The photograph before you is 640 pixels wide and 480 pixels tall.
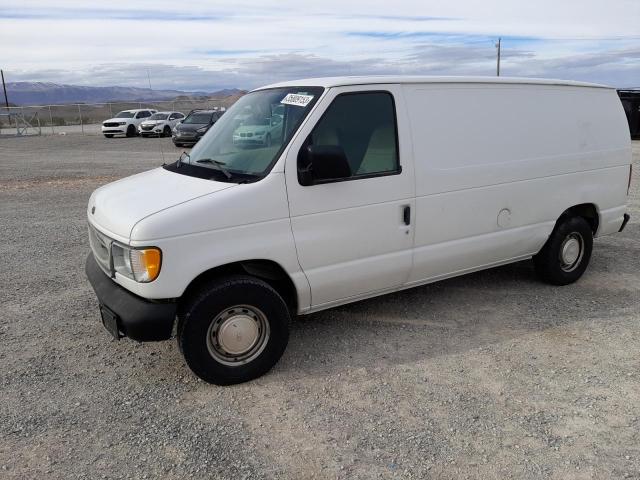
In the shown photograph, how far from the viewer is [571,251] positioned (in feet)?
18.5

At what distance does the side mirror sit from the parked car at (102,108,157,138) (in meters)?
29.3

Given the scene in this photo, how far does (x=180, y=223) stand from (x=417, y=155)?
6.29 feet

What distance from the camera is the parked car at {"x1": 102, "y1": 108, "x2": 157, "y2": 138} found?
30.5 metres

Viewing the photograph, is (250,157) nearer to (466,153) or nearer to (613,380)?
(466,153)

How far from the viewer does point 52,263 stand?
6555 mm

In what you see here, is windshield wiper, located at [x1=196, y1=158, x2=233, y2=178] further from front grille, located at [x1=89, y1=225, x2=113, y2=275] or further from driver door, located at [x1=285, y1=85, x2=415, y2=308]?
front grille, located at [x1=89, y1=225, x2=113, y2=275]

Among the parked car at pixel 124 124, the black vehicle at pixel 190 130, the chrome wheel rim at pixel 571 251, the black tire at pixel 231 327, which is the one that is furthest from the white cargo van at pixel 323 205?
the parked car at pixel 124 124

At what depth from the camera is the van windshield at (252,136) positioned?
12.9ft

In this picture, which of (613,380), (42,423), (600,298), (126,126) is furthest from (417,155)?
(126,126)

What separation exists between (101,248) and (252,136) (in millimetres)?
1375

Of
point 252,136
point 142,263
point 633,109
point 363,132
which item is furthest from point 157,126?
point 142,263

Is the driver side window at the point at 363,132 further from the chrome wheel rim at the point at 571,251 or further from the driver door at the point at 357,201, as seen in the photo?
the chrome wheel rim at the point at 571,251

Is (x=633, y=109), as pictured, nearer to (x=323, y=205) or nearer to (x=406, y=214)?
(x=406, y=214)

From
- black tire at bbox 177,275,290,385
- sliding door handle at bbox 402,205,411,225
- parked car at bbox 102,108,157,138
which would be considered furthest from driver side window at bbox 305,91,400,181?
parked car at bbox 102,108,157,138
